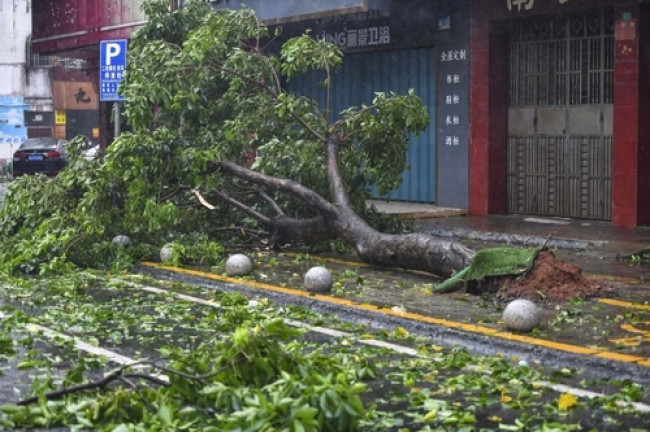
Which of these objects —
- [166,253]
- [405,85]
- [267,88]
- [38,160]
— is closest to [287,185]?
[166,253]

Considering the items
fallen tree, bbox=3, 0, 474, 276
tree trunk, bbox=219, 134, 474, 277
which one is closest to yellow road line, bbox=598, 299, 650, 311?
tree trunk, bbox=219, 134, 474, 277

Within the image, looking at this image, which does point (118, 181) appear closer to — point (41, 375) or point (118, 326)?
point (118, 326)

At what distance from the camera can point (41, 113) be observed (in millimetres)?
57500

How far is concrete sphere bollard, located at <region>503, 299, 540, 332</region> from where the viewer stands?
9.00 metres

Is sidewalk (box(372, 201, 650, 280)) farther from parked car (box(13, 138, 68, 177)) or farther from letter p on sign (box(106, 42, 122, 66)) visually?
parked car (box(13, 138, 68, 177))

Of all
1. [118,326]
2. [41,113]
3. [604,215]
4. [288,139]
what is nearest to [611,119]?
[604,215]

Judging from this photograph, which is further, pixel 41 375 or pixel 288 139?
pixel 288 139

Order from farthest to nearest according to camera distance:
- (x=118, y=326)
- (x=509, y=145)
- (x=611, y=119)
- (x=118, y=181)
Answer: (x=509, y=145), (x=611, y=119), (x=118, y=181), (x=118, y=326)

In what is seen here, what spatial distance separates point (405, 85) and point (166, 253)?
928 centimetres

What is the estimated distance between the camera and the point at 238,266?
12.4 m

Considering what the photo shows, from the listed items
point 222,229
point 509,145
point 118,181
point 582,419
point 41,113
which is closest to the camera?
point 582,419

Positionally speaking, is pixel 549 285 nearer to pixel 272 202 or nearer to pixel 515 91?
pixel 272 202

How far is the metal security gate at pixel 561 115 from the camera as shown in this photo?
17.9 meters

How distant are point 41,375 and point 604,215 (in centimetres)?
1192
